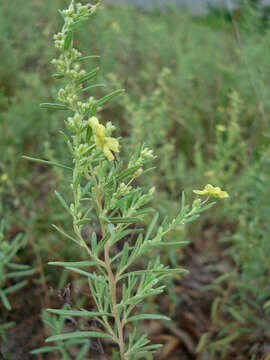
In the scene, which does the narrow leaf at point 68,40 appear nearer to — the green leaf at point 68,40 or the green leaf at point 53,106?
the green leaf at point 68,40

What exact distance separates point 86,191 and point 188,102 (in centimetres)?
324

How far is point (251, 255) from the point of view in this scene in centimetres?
212

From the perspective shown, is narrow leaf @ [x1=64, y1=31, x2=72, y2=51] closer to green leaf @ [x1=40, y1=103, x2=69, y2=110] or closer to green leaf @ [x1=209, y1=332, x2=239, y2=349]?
green leaf @ [x1=40, y1=103, x2=69, y2=110]

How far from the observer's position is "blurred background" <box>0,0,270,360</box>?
2117 millimetres

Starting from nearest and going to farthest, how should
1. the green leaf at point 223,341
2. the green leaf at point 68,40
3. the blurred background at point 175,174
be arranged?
the green leaf at point 68,40, the green leaf at point 223,341, the blurred background at point 175,174

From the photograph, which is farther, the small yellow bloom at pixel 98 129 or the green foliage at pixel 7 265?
the green foliage at pixel 7 265

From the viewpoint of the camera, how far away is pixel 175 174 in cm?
313

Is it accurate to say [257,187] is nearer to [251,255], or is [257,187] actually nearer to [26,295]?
[251,255]

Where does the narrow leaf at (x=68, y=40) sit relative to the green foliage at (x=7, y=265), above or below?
above

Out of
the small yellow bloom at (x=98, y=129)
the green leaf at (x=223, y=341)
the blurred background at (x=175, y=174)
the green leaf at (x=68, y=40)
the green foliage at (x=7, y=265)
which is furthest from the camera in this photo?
the blurred background at (x=175, y=174)

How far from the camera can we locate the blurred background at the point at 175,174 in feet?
6.95

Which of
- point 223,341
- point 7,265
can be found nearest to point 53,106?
point 7,265

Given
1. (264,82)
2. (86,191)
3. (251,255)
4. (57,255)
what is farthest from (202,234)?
(86,191)

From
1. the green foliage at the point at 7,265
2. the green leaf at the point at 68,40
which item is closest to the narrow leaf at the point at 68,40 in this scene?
the green leaf at the point at 68,40
